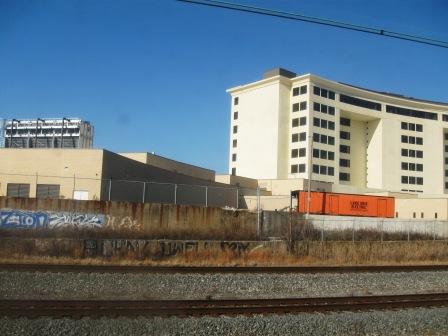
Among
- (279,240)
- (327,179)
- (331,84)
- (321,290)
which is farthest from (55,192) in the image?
(331,84)

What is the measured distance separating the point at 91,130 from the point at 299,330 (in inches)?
4170

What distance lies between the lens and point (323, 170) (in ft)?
313

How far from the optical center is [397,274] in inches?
844

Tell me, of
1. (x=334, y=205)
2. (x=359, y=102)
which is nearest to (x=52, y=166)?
(x=334, y=205)

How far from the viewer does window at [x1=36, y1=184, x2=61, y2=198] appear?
132ft

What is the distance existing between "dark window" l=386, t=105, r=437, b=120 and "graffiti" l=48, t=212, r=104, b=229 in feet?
304

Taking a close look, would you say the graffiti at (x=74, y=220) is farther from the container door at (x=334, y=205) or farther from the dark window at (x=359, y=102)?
the dark window at (x=359, y=102)

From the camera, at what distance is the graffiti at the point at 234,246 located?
28.8 m

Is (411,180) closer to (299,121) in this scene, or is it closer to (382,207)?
(299,121)

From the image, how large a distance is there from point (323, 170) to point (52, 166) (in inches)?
2498

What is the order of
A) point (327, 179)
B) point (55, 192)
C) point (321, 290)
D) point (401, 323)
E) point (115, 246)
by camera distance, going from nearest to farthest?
point (401, 323) < point (321, 290) < point (115, 246) < point (55, 192) < point (327, 179)

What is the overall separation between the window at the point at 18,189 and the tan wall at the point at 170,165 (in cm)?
2771

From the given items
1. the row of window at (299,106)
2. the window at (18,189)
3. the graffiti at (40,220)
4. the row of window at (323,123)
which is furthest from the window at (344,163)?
the graffiti at (40,220)

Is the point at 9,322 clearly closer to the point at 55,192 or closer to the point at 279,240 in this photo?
the point at 279,240
